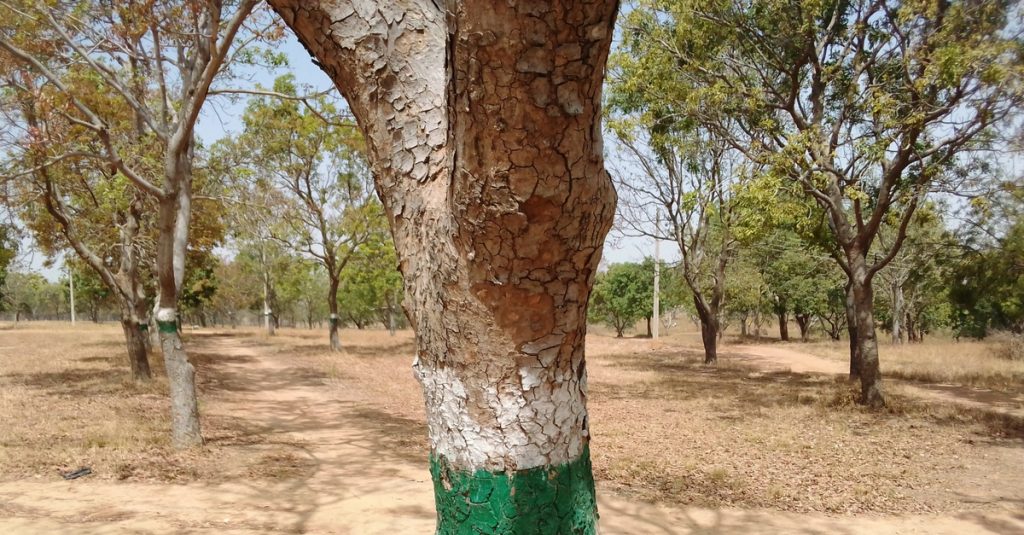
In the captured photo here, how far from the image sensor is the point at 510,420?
154 cm

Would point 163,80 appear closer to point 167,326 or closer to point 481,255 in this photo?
point 167,326

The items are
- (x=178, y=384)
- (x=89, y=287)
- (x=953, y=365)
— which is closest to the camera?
(x=178, y=384)

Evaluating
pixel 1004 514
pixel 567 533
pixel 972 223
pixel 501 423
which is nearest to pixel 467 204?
pixel 501 423

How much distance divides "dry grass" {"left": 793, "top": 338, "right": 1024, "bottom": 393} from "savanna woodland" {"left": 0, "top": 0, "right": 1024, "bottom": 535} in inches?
11.0

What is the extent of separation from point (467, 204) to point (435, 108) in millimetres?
344

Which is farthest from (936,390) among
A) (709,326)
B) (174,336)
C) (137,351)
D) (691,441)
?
(137,351)

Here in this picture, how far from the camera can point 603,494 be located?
5891mm

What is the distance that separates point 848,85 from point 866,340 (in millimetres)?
4627

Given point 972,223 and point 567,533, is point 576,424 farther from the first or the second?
point 972,223

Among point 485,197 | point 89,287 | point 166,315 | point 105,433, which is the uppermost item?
point 89,287

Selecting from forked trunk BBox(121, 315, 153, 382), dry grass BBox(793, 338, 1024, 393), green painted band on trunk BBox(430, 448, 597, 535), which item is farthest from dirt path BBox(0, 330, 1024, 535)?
dry grass BBox(793, 338, 1024, 393)

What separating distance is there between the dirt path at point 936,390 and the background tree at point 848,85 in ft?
7.33

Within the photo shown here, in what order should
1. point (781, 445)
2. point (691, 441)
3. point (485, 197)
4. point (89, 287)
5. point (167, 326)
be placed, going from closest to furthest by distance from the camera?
point (485, 197) → point (167, 326) → point (781, 445) → point (691, 441) → point (89, 287)

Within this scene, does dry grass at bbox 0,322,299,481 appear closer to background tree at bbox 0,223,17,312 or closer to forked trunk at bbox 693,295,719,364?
background tree at bbox 0,223,17,312
